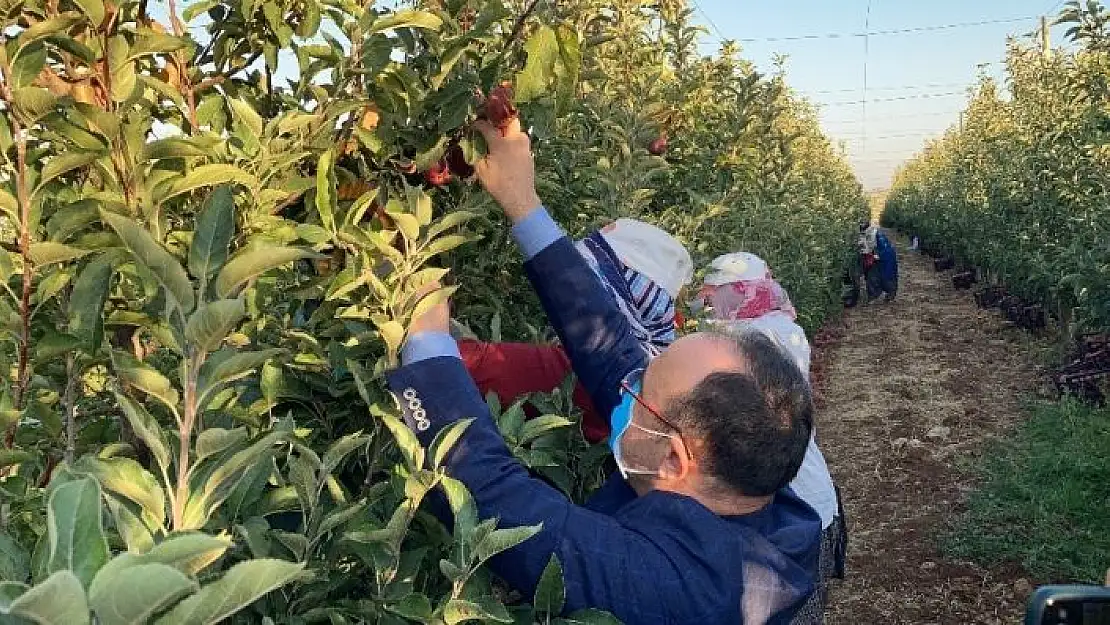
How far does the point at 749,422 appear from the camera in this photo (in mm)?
1312

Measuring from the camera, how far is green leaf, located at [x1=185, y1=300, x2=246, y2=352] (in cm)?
76

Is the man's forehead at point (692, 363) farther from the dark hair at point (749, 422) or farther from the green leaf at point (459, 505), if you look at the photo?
the green leaf at point (459, 505)

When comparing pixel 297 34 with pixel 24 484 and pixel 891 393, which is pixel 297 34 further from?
pixel 891 393

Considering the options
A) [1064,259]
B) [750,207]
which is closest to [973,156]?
[1064,259]

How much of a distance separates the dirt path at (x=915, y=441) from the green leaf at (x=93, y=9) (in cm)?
417

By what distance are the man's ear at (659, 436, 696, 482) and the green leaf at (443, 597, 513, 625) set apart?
15.3 inches

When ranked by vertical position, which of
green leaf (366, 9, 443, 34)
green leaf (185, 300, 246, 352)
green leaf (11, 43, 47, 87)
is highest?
green leaf (366, 9, 443, 34)

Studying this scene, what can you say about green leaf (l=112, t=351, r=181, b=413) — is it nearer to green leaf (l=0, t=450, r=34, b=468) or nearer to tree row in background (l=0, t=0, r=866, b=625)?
tree row in background (l=0, t=0, r=866, b=625)

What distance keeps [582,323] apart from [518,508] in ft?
1.77

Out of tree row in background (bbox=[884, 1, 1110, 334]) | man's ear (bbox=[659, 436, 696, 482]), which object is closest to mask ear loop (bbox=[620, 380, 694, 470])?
man's ear (bbox=[659, 436, 696, 482])

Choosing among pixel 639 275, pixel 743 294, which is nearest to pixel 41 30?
pixel 639 275

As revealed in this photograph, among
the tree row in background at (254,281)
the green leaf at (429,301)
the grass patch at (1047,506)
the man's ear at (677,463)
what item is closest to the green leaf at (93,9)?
the tree row in background at (254,281)

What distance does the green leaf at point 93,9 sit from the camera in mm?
998

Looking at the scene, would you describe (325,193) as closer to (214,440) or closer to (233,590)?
(214,440)
